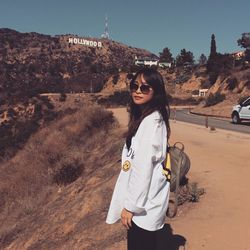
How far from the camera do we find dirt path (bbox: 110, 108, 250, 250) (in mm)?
6691

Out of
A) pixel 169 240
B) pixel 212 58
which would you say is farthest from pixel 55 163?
pixel 212 58

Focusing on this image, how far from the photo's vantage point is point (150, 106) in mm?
3803

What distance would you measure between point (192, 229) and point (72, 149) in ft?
57.9

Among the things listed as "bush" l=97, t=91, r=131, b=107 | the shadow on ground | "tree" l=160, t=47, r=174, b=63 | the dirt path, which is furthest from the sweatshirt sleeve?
"tree" l=160, t=47, r=174, b=63

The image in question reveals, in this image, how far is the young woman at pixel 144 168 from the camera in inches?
141

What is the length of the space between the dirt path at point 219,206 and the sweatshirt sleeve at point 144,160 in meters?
3.13

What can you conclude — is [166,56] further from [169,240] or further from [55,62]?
[169,240]

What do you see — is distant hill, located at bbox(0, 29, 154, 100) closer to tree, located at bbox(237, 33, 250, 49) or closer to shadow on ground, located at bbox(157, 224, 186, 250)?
tree, located at bbox(237, 33, 250, 49)

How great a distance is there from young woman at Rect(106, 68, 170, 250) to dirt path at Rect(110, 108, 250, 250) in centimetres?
289

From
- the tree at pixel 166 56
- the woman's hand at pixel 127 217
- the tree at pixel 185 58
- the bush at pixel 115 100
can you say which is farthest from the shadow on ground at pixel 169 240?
the tree at pixel 166 56

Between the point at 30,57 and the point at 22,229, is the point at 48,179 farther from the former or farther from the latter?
the point at 30,57

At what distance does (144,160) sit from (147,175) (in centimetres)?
12

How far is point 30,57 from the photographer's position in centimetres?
12262

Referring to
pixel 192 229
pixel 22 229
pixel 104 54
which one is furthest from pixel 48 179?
pixel 104 54
